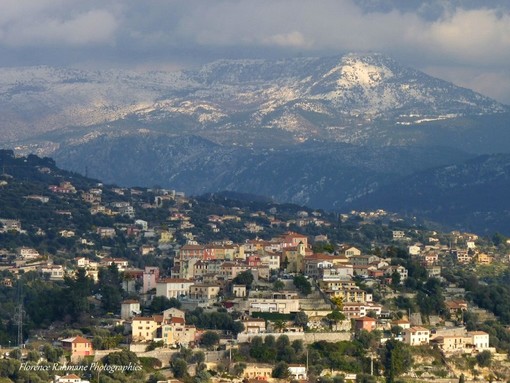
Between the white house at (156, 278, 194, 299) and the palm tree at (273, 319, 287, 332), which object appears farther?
the white house at (156, 278, 194, 299)

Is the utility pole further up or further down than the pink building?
further down

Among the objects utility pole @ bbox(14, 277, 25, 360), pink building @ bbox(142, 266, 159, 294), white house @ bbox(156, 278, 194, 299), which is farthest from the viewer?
pink building @ bbox(142, 266, 159, 294)

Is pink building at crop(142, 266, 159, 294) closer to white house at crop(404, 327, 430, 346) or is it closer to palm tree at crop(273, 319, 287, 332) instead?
palm tree at crop(273, 319, 287, 332)

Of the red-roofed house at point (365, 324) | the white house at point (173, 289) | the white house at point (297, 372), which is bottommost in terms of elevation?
Answer: the white house at point (297, 372)

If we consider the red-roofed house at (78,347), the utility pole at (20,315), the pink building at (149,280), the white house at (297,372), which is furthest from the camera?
the pink building at (149,280)

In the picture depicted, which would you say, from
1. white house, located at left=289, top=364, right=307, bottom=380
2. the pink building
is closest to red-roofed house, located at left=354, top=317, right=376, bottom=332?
white house, located at left=289, top=364, right=307, bottom=380

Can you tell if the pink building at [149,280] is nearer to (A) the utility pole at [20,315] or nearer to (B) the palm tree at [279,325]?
(A) the utility pole at [20,315]

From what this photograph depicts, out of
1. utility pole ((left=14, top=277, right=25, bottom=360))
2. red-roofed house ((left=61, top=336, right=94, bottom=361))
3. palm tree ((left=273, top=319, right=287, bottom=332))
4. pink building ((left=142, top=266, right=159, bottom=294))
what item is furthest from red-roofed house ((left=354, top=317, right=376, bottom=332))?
utility pole ((left=14, top=277, right=25, bottom=360))

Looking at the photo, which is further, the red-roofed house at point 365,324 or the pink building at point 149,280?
the pink building at point 149,280

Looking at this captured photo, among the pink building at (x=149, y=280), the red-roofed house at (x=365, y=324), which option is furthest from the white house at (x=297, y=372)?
the pink building at (x=149, y=280)

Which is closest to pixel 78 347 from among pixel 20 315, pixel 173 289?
pixel 20 315

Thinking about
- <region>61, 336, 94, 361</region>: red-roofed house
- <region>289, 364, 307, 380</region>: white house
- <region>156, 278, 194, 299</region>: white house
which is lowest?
<region>289, 364, 307, 380</region>: white house

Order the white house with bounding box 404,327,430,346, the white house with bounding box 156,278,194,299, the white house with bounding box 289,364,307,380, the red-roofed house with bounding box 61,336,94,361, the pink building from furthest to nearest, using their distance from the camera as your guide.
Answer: the pink building
the white house with bounding box 156,278,194,299
the white house with bounding box 404,327,430,346
the white house with bounding box 289,364,307,380
the red-roofed house with bounding box 61,336,94,361

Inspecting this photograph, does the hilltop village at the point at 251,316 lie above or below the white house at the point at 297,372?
above
